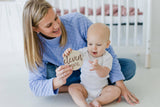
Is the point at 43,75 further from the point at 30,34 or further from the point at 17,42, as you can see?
the point at 17,42

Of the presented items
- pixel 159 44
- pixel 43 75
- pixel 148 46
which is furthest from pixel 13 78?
pixel 159 44

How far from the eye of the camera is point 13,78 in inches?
61.7

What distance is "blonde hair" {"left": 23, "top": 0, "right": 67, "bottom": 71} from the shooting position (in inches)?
37.5

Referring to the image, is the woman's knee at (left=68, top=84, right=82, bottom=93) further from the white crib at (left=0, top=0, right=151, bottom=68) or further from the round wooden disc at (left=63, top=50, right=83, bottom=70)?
the white crib at (left=0, top=0, right=151, bottom=68)

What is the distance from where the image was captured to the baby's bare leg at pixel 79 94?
963 millimetres

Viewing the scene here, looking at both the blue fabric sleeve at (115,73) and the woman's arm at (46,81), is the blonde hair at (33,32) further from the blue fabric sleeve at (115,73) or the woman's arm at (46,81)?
the blue fabric sleeve at (115,73)

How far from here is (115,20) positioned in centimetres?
162

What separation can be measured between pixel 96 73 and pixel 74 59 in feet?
0.48

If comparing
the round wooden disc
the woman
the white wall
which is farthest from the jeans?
the white wall

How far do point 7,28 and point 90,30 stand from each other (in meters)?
1.54

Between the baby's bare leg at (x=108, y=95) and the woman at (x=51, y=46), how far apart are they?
0.05 metres

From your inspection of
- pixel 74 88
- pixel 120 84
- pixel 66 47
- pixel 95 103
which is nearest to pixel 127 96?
pixel 120 84

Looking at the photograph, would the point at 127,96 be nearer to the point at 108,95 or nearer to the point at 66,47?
the point at 108,95

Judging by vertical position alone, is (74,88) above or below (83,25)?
below
